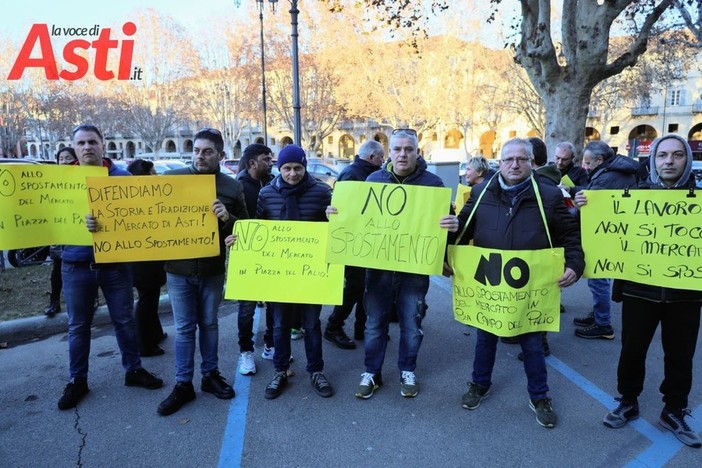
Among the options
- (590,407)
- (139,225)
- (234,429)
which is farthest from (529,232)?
(139,225)

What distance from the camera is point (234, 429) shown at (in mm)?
3002

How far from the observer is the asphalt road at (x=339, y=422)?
106 inches

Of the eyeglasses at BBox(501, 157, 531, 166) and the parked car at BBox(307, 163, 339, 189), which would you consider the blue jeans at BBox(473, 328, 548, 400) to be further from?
the parked car at BBox(307, 163, 339, 189)

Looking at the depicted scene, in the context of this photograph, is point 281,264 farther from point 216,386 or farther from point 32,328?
point 32,328

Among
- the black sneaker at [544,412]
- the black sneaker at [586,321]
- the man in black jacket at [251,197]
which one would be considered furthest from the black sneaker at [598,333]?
the man in black jacket at [251,197]

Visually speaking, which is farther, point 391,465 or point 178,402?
point 178,402

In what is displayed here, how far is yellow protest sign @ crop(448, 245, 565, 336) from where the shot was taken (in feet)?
9.31

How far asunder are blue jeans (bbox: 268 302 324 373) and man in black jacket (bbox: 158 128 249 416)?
0.45 metres

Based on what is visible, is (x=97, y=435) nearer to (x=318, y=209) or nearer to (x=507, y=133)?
(x=318, y=209)

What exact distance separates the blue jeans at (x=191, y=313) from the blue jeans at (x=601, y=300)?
366 cm

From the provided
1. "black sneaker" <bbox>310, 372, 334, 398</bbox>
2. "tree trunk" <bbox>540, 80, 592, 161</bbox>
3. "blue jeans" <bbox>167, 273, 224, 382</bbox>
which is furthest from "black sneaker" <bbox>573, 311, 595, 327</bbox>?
"tree trunk" <bbox>540, 80, 592, 161</bbox>

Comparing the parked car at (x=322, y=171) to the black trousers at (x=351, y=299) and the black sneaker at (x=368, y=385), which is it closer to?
the black trousers at (x=351, y=299)

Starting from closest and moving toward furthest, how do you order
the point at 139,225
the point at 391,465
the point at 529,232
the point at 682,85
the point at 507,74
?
the point at 391,465
the point at 529,232
the point at 139,225
the point at 507,74
the point at 682,85

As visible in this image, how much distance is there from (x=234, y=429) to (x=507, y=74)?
34455mm
